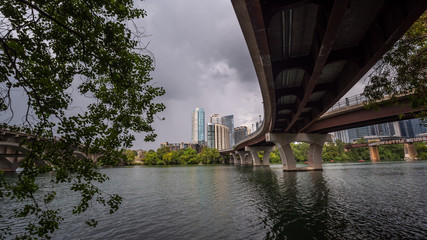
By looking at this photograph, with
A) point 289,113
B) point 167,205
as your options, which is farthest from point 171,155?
point 167,205

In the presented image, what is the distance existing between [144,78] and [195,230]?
7643 millimetres

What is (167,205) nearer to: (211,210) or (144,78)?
(211,210)

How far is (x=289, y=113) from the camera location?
33.0 meters

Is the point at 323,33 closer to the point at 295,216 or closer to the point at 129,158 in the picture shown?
the point at 295,216

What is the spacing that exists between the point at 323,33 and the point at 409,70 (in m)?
4.42

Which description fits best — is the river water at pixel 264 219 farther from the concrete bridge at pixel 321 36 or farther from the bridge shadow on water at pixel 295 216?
the concrete bridge at pixel 321 36

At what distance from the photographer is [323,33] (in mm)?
11031

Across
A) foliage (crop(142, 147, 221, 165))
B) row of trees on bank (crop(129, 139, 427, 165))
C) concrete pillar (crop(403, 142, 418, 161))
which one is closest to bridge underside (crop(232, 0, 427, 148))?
foliage (crop(142, 147, 221, 165))

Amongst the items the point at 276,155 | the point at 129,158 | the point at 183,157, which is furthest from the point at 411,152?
the point at 129,158

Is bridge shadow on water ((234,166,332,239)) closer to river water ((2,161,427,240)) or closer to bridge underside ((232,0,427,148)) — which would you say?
river water ((2,161,427,240))

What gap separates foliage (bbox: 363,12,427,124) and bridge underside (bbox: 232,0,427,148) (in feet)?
2.19

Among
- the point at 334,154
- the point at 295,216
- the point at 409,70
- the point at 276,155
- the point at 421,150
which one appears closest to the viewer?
the point at 409,70

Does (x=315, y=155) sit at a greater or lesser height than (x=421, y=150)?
lesser

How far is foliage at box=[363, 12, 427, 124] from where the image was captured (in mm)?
8273
